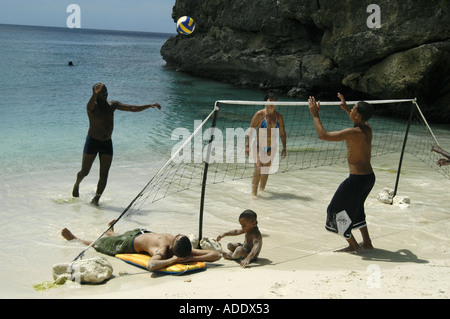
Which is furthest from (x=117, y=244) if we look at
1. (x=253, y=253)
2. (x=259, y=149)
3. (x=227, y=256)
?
(x=259, y=149)

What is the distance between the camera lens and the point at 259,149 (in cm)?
777

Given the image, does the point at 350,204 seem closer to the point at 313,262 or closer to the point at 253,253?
the point at 313,262

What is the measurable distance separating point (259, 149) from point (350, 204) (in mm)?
2606

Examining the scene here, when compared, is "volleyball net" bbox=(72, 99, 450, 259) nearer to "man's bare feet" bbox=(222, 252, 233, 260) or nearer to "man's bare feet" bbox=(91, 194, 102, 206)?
"man's bare feet" bbox=(222, 252, 233, 260)

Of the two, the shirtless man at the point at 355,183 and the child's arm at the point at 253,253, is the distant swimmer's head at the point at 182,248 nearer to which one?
the child's arm at the point at 253,253

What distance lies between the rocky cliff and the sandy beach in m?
9.28

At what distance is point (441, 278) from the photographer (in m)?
4.38

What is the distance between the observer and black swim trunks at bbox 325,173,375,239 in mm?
5383

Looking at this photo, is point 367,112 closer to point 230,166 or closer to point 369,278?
point 369,278

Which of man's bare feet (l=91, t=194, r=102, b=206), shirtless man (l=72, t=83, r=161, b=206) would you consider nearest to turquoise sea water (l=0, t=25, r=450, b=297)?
man's bare feet (l=91, t=194, r=102, b=206)

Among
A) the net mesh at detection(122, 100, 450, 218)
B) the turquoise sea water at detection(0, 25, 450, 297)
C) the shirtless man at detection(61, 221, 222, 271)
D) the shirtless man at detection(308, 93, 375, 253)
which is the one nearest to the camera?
the shirtless man at detection(61, 221, 222, 271)

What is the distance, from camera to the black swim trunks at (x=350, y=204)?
538 centimetres

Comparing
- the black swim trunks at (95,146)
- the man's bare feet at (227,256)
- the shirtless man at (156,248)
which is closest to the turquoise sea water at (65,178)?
the shirtless man at (156,248)

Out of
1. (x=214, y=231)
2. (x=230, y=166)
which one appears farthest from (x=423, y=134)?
(x=214, y=231)
